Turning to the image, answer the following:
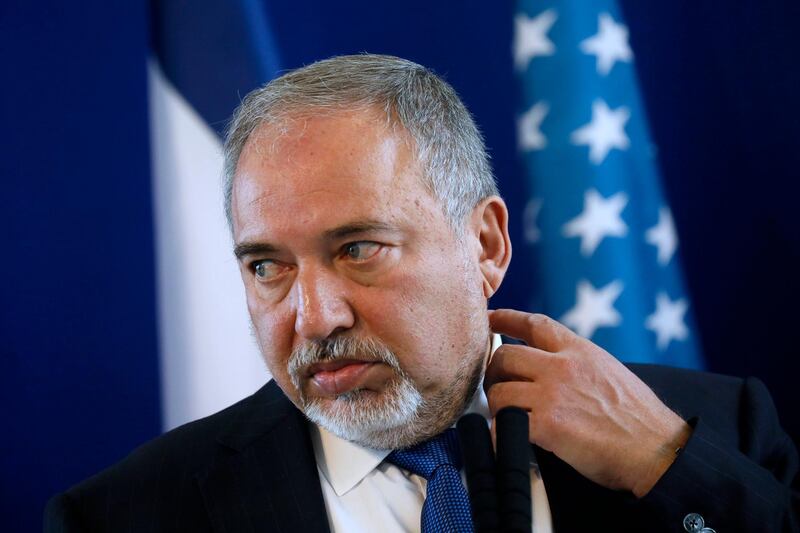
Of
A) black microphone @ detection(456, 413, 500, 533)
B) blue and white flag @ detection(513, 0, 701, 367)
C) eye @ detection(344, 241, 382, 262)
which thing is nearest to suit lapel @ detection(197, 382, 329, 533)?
eye @ detection(344, 241, 382, 262)

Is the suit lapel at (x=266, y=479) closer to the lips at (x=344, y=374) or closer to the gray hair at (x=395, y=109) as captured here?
the lips at (x=344, y=374)

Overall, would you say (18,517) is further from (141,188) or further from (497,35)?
(497,35)

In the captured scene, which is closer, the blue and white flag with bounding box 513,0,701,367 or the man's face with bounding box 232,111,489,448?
the man's face with bounding box 232,111,489,448

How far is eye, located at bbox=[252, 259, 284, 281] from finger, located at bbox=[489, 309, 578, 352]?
0.57m

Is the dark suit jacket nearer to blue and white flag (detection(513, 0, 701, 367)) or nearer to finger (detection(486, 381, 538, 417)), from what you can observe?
finger (detection(486, 381, 538, 417))

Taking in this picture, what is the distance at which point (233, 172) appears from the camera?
190 centimetres

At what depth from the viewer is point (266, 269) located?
179 cm

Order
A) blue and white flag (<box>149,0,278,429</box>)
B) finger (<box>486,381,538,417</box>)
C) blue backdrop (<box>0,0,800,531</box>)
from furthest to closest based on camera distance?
1. blue and white flag (<box>149,0,278,429</box>)
2. blue backdrop (<box>0,0,800,531</box>)
3. finger (<box>486,381,538,417</box>)

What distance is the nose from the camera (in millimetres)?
1637

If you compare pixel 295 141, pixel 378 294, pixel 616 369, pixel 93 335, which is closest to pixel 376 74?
pixel 295 141

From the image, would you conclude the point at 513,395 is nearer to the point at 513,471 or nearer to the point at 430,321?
the point at 430,321

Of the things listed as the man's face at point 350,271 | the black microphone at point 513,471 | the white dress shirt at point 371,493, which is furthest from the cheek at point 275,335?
the black microphone at point 513,471

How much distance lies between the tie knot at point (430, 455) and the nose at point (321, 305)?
1.29 ft

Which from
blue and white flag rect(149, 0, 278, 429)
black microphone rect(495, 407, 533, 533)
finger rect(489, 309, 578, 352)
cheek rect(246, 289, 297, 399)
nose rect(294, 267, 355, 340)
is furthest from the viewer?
blue and white flag rect(149, 0, 278, 429)
